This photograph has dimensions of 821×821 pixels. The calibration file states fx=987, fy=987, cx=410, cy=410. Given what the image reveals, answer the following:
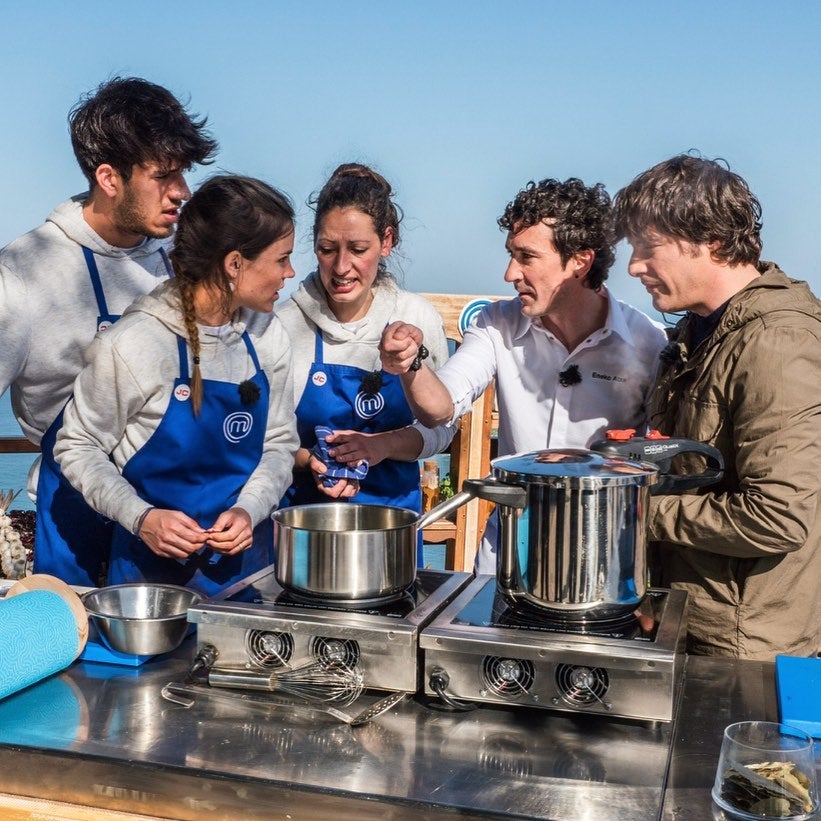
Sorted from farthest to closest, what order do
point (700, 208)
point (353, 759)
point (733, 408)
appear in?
point (700, 208) < point (733, 408) < point (353, 759)

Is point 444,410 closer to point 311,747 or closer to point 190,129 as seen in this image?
point 190,129

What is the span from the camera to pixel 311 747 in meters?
1.44

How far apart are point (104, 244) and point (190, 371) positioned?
55cm

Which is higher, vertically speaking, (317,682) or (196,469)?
(196,469)

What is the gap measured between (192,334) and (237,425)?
0.26m

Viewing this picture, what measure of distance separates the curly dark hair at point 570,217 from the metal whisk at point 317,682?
1.51 metres

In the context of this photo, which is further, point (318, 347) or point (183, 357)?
point (318, 347)

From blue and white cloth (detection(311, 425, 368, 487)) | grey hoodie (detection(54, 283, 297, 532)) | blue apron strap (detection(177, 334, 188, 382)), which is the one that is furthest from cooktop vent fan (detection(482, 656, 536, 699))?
blue and white cloth (detection(311, 425, 368, 487))

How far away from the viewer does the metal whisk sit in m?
1.56

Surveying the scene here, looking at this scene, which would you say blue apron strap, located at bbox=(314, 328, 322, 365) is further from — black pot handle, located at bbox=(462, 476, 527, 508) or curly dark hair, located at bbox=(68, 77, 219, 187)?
black pot handle, located at bbox=(462, 476, 527, 508)

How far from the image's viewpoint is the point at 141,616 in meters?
1.88

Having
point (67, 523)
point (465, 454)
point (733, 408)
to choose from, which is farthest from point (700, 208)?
point (465, 454)

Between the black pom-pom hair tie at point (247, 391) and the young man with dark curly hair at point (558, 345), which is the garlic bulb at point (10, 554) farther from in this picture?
the young man with dark curly hair at point (558, 345)

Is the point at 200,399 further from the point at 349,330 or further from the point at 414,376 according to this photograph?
the point at 349,330
